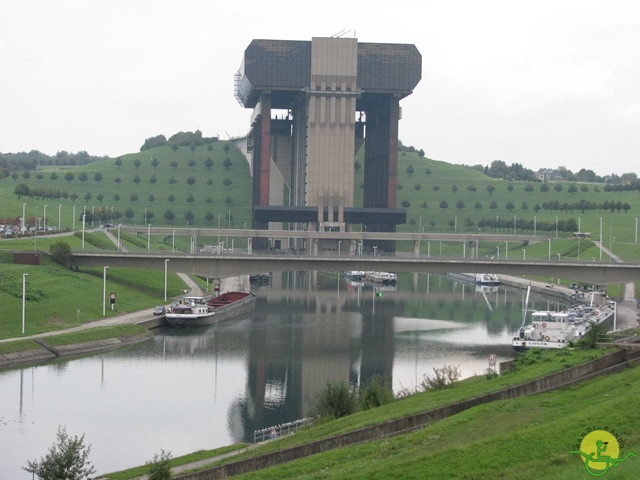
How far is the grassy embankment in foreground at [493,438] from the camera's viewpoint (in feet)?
80.2

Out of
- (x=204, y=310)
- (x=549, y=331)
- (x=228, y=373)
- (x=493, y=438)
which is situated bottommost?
(x=228, y=373)

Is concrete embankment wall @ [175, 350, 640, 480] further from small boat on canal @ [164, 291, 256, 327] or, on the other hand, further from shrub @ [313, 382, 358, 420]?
small boat on canal @ [164, 291, 256, 327]

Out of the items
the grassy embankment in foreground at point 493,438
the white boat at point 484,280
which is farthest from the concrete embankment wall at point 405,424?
the white boat at point 484,280

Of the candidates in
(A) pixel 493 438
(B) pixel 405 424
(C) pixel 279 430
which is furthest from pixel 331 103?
(A) pixel 493 438

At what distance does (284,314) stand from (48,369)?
4036cm

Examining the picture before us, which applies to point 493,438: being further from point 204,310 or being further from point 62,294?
point 204,310

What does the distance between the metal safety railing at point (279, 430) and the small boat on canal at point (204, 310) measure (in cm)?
4103

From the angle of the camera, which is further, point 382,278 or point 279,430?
point 382,278

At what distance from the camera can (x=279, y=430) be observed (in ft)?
156

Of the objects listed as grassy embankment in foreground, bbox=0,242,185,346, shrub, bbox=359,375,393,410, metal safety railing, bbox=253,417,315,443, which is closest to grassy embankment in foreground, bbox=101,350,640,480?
shrub, bbox=359,375,393,410

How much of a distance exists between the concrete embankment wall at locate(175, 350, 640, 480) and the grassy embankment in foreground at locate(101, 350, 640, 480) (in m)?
0.94

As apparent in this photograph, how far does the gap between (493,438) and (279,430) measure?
71.2ft

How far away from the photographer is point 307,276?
534 feet

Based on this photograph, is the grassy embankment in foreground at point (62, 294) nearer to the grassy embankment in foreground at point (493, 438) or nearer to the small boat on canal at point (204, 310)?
the small boat on canal at point (204, 310)
